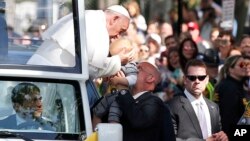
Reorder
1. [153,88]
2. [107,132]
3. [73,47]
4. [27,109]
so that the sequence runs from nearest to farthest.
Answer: [107,132]
[27,109]
[73,47]
[153,88]

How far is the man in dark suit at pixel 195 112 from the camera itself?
35.6 ft

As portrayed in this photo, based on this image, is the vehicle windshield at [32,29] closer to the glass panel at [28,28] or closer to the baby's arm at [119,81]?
the glass panel at [28,28]

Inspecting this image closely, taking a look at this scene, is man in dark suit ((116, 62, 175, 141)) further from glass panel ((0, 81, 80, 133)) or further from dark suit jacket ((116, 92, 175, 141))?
glass panel ((0, 81, 80, 133))

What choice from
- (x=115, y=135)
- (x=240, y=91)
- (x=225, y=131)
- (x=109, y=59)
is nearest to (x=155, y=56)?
(x=240, y=91)

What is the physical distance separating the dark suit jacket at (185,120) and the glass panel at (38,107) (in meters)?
2.28

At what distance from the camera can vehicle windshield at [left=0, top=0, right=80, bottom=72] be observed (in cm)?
897

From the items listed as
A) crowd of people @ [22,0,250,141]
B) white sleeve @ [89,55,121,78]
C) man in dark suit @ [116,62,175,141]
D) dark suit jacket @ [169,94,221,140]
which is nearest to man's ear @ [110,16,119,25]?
crowd of people @ [22,0,250,141]

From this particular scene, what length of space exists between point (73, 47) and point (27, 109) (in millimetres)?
711

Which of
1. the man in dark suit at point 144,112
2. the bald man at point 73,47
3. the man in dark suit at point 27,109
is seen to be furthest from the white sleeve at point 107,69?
the man in dark suit at point 27,109

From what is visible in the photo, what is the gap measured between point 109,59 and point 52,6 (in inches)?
27.0

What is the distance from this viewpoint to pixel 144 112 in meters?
9.23

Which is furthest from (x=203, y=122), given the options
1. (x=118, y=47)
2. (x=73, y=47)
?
(x=73, y=47)

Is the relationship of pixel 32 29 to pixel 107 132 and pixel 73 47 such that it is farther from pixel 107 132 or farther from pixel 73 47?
pixel 107 132

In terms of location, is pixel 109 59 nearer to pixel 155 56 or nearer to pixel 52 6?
pixel 52 6
